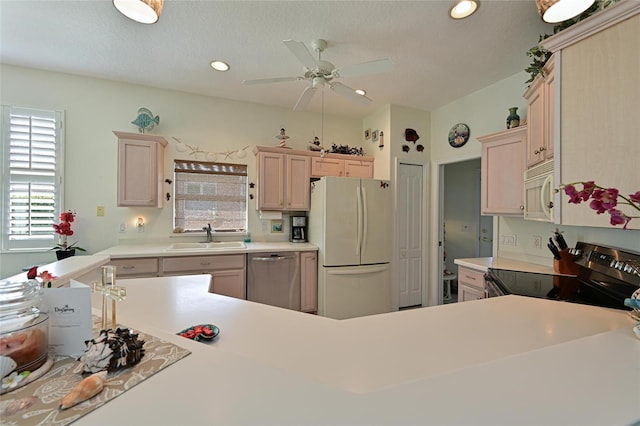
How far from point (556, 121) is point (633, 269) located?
92 cm

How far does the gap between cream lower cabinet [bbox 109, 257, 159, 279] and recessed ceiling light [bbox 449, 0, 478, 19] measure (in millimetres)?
3316

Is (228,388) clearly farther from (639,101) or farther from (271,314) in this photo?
(639,101)

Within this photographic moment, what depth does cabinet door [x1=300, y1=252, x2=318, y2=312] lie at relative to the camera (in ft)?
10.2

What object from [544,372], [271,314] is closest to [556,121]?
[544,372]

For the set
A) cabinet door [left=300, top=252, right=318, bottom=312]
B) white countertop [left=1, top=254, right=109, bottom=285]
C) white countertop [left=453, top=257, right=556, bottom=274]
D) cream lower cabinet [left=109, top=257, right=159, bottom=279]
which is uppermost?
white countertop [left=1, top=254, right=109, bottom=285]

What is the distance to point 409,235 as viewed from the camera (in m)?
3.62

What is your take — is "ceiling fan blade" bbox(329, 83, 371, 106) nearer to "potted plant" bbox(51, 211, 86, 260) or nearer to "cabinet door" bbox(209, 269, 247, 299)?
"cabinet door" bbox(209, 269, 247, 299)

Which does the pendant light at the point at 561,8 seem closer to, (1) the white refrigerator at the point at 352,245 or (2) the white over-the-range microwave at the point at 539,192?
(2) the white over-the-range microwave at the point at 539,192

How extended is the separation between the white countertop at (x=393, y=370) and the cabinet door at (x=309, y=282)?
1.98 m

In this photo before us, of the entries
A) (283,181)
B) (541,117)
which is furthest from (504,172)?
(283,181)

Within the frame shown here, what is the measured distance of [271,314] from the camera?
113 centimetres

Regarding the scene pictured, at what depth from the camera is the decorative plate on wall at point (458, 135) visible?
323cm

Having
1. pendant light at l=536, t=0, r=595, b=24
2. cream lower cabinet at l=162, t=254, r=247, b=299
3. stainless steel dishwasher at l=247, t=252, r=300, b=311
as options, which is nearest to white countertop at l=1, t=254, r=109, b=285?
cream lower cabinet at l=162, t=254, r=247, b=299

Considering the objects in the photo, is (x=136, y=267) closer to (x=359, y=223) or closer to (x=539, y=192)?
(x=359, y=223)
